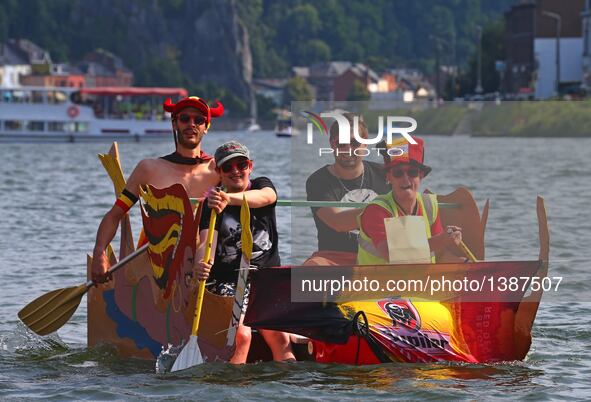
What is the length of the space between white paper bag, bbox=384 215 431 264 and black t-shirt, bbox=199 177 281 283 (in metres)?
0.85

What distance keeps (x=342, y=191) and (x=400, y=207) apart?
0.49 m

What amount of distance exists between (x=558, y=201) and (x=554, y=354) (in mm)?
20242

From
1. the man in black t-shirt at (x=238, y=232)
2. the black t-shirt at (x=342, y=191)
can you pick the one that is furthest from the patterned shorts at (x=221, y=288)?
the black t-shirt at (x=342, y=191)

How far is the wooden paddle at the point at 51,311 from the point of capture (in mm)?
13648

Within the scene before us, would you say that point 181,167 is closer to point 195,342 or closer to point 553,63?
point 195,342

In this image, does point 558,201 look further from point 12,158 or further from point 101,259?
point 12,158

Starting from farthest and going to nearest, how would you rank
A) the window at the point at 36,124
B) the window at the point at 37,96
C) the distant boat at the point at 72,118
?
1. the window at the point at 37,96
2. the window at the point at 36,124
3. the distant boat at the point at 72,118

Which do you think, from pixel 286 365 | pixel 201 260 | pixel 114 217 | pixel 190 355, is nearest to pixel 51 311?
pixel 114 217

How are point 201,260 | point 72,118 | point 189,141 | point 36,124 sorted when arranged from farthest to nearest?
1. point 36,124
2. point 72,118
3. point 189,141
4. point 201,260

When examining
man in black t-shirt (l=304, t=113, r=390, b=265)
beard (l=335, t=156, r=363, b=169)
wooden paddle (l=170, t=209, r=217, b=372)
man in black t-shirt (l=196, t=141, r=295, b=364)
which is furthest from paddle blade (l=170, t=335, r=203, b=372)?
beard (l=335, t=156, r=363, b=169)

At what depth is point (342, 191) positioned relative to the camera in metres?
11.9

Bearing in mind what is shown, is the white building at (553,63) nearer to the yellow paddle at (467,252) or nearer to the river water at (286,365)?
the river water at (286,365)

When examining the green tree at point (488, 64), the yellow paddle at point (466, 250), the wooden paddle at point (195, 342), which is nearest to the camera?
the wooden paddle at point (195, 342)

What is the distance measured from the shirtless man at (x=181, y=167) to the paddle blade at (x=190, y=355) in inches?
47.6
